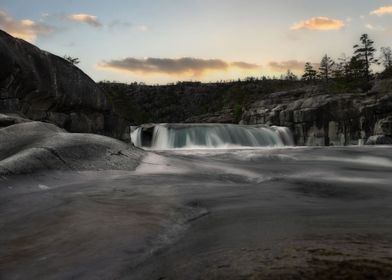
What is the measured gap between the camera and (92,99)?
55.3ft

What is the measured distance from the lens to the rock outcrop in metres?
6.02

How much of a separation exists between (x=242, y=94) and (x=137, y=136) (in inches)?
1385

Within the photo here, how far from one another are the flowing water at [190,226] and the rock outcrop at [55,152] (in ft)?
0.84

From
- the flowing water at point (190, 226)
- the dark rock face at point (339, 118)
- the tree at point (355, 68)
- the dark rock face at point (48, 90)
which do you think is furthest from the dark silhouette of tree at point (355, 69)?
the flowing water at point (190, 226)

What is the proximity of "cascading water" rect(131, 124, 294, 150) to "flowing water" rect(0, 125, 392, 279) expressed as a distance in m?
20.9

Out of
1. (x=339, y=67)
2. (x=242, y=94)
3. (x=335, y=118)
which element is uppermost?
(x=339, y=67)

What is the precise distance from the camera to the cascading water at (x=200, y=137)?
28.0m

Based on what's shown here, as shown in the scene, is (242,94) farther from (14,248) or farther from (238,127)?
(14,248)

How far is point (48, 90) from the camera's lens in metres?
14.0

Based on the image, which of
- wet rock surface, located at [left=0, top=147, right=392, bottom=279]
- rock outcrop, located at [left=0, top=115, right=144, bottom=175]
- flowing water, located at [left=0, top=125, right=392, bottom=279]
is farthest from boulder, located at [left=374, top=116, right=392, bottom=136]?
rock outcrop, located at [left=0, top=115, right=144, bottom=175]

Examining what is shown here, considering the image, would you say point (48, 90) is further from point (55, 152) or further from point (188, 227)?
point (188, 227)

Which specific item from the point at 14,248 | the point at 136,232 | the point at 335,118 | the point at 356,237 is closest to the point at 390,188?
the point at 356,237

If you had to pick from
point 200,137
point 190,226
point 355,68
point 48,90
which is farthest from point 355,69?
point 190,226

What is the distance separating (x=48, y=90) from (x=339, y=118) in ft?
82.6
